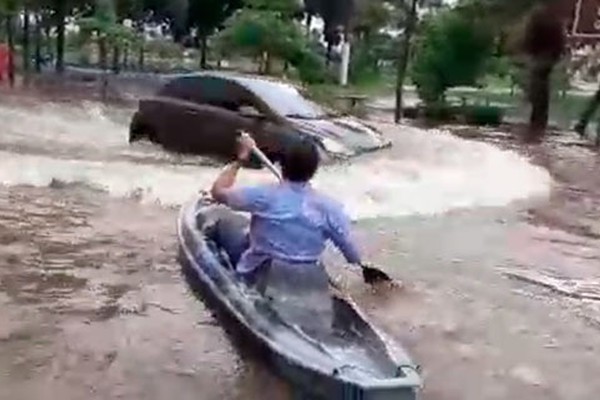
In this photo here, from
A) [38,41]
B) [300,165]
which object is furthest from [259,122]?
[38,41]

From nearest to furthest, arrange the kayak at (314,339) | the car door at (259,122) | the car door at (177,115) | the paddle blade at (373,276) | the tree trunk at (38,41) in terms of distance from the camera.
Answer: the kayak at (314,339) → the paddle blade at (373,276) → the car door at (259,122) → the car door at (177,115) → the tree trunk at (38,41)

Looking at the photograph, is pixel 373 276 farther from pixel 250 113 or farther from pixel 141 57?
pixel 141 57

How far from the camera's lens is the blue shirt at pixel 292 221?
7.30 meters

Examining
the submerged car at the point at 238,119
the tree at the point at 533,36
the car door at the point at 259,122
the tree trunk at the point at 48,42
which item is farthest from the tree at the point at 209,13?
the car door at the point at 259,122

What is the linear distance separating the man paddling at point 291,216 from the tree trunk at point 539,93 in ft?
82.2

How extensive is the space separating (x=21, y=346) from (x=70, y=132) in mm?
13320

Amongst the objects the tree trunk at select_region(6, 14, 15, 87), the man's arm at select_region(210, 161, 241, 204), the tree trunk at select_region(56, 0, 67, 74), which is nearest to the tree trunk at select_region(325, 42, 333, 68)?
the tree trunk at select_region(56, 0, 67, 74)

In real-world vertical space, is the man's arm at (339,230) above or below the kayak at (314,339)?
above

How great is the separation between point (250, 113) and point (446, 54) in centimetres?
2018

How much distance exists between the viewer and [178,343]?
325 inches

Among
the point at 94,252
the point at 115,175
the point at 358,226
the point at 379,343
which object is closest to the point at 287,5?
the point at 115,175

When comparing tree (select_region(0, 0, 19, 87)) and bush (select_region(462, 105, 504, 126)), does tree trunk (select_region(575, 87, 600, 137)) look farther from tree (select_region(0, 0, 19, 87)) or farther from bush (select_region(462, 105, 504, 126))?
tree (select_region(0, 0, 19, 87))

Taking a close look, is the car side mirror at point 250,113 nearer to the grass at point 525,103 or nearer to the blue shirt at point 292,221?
the blue shirt at point 292,221

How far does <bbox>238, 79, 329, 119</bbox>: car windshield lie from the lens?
16.6m
